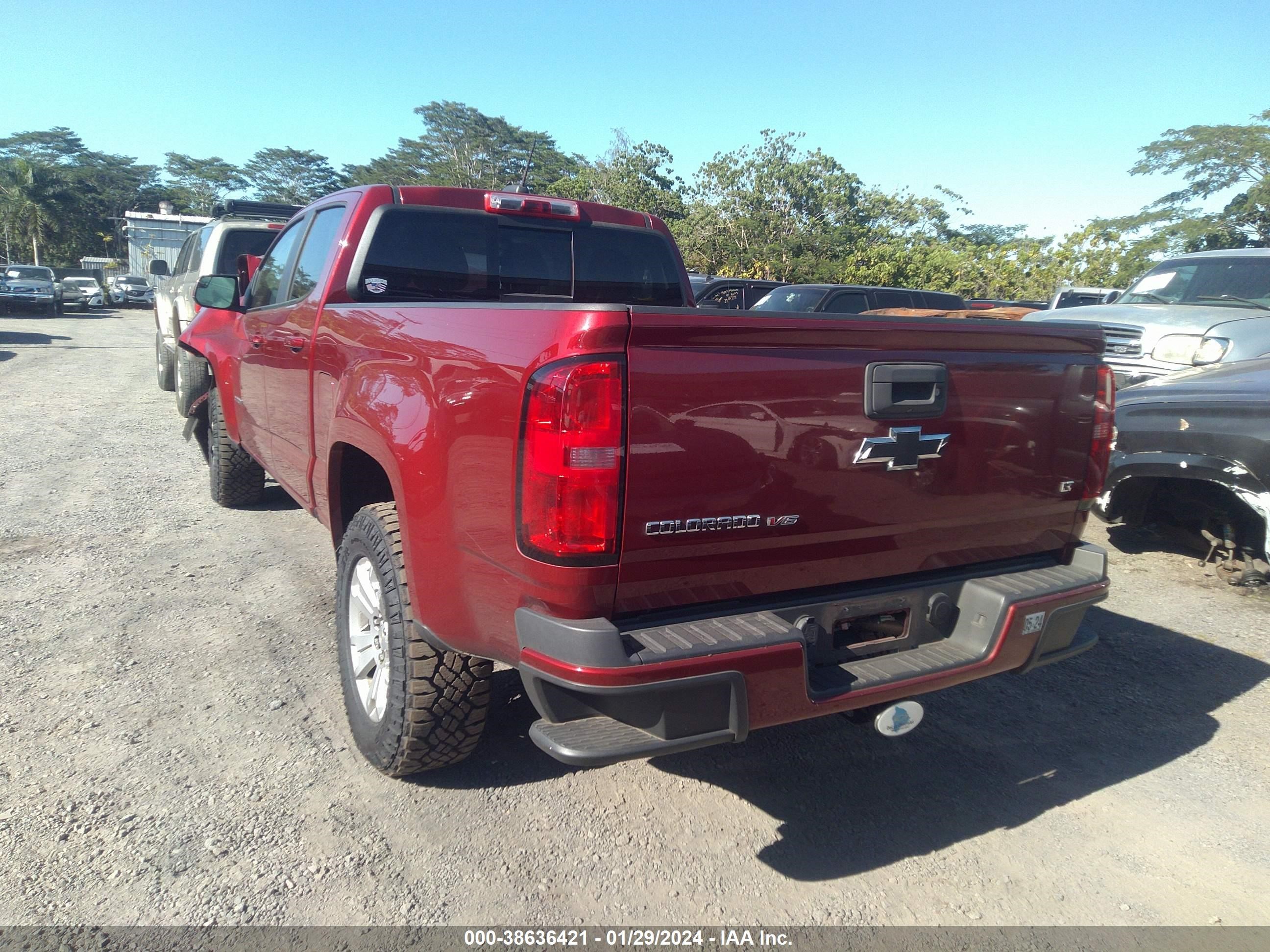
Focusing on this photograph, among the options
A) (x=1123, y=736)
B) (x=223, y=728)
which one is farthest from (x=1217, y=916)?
(x=223, y=728)

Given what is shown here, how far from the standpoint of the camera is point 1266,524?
4.63 m

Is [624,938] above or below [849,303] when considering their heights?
below

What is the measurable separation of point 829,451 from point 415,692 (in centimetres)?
144

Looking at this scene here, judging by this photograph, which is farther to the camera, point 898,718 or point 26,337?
point 26,337

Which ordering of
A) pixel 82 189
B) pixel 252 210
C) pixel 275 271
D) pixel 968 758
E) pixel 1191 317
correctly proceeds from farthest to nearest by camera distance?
1. pixel 82 189
2. pixel 252 210
3. pixel 1191 317
4. pixel 275 271
5. pixel 968 758

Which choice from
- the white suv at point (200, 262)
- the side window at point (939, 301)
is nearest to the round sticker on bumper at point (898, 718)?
the white suv at point (200, 262)

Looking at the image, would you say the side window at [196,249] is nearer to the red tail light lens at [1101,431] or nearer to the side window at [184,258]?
the side window at [184,258]

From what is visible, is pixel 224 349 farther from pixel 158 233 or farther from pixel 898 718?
pixel 158 233

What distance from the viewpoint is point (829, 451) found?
2.41 meters

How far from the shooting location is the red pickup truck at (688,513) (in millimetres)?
2150

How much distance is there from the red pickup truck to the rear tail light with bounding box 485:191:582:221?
89 centimetres

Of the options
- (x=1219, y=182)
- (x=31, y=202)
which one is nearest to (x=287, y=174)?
(x=31, y=202)

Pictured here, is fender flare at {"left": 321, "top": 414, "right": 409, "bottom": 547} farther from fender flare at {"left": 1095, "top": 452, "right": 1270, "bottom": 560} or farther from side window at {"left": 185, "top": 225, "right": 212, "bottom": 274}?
side window at {"left": 185, "top": 225, "right": 212, "bottom": 274}

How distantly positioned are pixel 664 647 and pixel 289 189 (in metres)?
78.9
